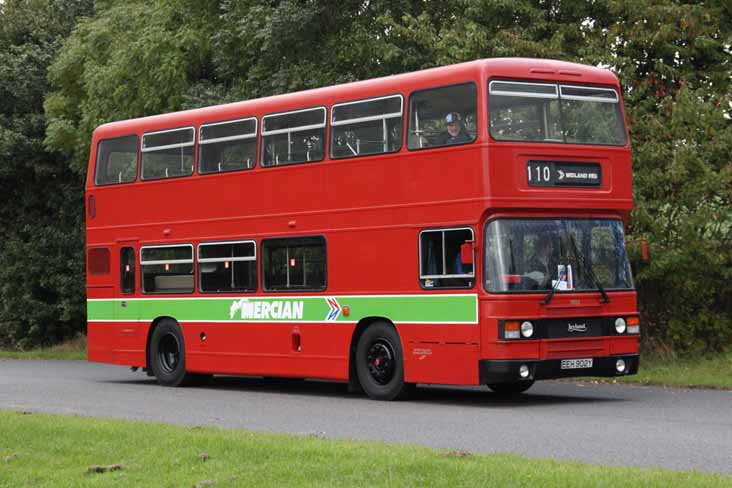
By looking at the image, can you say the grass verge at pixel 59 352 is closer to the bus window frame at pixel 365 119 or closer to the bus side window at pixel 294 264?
the bus side window at pixel 294 264

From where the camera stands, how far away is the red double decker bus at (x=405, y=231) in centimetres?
1791

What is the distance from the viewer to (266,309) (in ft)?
70.8

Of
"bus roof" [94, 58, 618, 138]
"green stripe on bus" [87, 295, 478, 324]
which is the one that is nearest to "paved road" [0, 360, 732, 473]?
"green stripe on bus" [87, 295, 478, 324]

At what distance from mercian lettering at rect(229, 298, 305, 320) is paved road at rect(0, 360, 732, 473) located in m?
1.14

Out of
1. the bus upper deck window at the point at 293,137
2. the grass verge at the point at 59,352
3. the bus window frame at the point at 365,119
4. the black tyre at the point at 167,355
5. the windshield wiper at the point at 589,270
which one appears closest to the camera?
the windshield wiper at the point at 589,270

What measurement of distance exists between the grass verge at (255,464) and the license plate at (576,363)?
5.26 metres

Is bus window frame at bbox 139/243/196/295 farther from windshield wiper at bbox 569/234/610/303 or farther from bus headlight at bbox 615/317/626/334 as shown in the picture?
bus headlight at bbox 615/317/626/334

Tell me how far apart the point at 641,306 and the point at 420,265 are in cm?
681

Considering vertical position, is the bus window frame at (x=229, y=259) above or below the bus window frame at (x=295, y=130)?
below

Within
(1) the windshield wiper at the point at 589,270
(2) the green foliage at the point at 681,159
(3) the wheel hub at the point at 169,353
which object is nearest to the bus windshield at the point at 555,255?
(1) the windshield wiper at the point at 589,270

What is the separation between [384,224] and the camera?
64.0 ft

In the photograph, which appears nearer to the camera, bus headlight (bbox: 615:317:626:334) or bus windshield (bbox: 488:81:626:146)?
bus windshield (bbox: 488:81:626:146)

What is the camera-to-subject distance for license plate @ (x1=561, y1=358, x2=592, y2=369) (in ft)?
59.2

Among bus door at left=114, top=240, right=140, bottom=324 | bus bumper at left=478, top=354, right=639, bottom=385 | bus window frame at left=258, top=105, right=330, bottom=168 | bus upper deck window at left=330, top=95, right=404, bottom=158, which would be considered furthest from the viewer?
bus door at left=114, top=240, right=140, bottom=324
